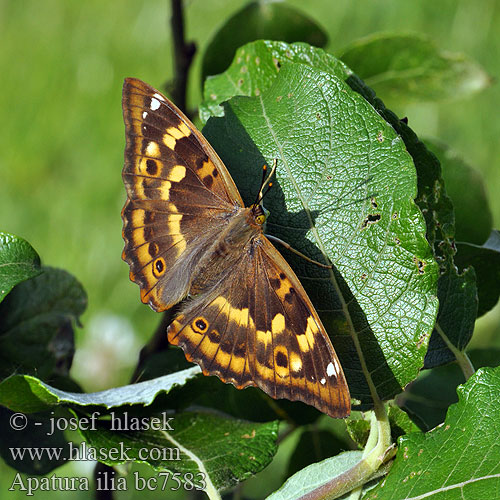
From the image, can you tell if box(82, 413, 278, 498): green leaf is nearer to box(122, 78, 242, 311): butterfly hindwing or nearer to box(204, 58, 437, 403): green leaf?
box(204, 58, 437, 403): green leaf

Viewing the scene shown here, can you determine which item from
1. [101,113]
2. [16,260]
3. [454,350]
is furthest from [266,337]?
[101,113]

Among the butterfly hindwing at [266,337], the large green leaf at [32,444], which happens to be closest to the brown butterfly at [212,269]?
the butterfly hindwing at [266,337]

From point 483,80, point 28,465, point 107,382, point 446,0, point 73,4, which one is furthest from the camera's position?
point 73,4

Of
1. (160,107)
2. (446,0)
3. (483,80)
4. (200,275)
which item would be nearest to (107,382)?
(200,275)

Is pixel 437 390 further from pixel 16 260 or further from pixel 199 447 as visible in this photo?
pixel 16 260

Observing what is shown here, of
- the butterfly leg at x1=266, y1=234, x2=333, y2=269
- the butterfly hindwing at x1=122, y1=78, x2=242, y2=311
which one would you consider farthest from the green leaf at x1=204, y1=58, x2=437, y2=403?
the butterfly hindwing at x1=122, y1=78, x2=242, y2=311

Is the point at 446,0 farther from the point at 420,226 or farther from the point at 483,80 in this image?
the point at 420,226
